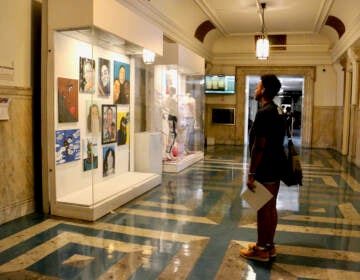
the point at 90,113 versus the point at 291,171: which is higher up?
the point at 90,113

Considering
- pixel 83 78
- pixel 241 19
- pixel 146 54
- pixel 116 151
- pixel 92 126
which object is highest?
pixel 241 19

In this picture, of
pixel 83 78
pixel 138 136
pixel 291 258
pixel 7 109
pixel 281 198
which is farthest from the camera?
pixel 138 136

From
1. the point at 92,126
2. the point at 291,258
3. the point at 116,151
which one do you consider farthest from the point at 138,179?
the point at 291,258

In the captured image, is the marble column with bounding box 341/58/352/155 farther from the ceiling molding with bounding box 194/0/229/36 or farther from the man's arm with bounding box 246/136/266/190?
the man's arm with bounding box 246/136/266/190

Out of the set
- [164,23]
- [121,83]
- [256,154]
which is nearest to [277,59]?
[164,23]

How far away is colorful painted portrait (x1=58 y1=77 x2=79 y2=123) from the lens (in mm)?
4843

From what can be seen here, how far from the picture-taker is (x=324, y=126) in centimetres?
1340

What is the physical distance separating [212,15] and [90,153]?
6.63 metres

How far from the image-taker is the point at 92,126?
5586mm

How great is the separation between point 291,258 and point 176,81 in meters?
5.27

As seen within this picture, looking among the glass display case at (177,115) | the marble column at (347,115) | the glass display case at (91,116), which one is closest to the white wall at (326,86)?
the marble column at (347,115)

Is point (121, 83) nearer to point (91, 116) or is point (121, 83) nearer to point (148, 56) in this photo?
point (148, 56)

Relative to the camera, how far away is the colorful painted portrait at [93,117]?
545cm

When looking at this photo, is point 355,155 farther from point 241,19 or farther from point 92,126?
point 92,126
